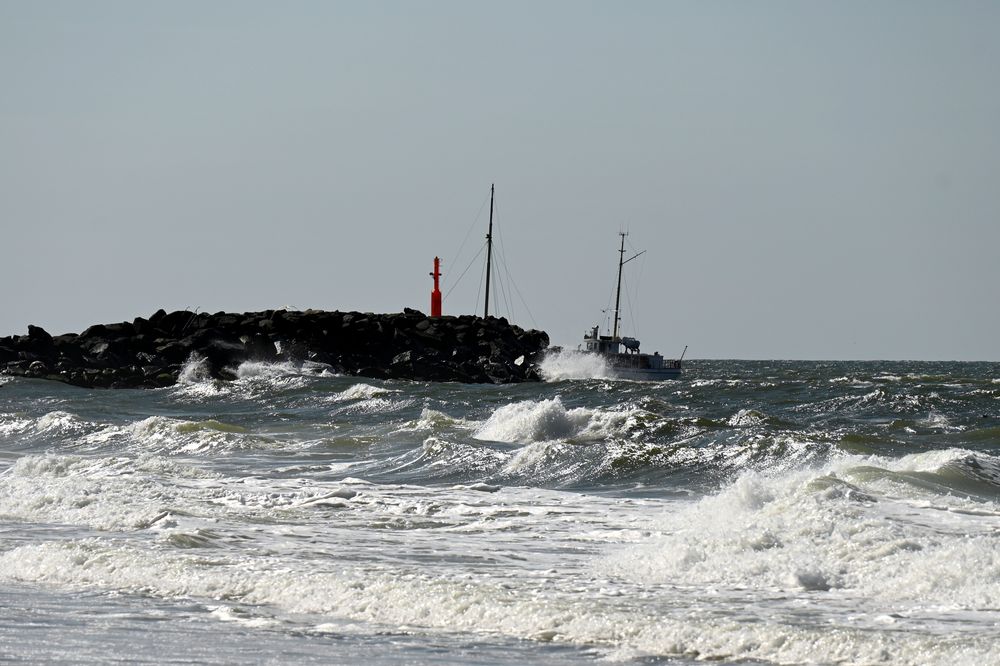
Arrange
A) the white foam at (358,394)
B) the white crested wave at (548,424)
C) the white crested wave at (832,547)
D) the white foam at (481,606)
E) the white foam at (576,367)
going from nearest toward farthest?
the white foam at (481,606), the white crested wave at (832,547), the white crested wave at (548,424), the white foam at (358,394), the white foam at (576,367)

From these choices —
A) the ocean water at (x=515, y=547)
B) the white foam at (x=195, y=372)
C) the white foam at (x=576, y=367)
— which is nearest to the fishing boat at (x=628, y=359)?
the white foam at (x=576, y=367)

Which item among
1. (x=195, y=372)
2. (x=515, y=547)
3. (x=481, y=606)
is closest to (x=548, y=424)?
(x=515, y=547)

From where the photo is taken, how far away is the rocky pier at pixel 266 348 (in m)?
46.2

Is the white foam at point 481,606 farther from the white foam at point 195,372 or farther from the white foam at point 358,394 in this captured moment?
the white foam at point 195,372

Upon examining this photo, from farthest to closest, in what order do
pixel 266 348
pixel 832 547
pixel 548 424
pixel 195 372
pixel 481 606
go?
pixel 266 348
pixel 195 372
pixel 548 424
pixel 832 547
pixel 481 606

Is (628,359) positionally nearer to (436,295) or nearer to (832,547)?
(436,295)

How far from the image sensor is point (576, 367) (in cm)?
5309

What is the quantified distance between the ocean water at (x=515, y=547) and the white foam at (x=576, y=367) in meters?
30.6

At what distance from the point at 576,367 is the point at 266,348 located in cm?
1341


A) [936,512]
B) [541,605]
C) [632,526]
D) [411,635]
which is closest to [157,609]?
[411,635]

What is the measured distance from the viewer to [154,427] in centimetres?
2347

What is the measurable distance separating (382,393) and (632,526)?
74.7 ft

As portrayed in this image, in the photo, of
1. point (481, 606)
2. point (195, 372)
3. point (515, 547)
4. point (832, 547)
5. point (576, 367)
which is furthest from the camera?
point (576, 367)

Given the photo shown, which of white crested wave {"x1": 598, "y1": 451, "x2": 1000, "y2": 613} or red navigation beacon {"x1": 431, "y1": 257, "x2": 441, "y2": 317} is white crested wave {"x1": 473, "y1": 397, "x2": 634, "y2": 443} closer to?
white crested wave {"x1": 598, "y1": 451, "x2": 1000, "y2": 613}
